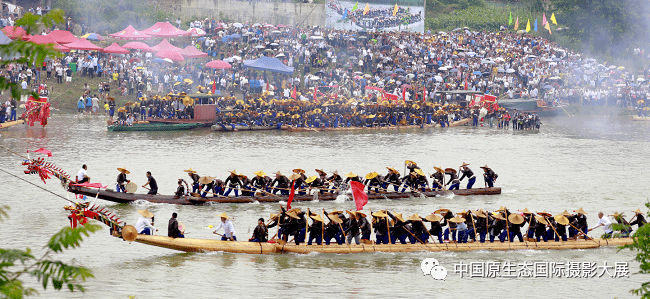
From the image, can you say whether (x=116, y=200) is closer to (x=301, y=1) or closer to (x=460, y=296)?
(x=460, y=296)

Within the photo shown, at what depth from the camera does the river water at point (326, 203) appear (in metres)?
14.3

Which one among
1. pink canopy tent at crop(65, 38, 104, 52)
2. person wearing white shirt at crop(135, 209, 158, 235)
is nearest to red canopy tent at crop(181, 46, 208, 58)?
pink canopy tent at crop(65, 38, 104, 52)

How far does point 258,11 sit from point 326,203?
117 ft

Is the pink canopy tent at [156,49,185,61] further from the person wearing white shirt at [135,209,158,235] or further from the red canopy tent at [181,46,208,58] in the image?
the person wearing white shirt at [135,209,158,235]

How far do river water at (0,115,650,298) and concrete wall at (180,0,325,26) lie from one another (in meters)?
16.5

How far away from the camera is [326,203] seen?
21.2 m

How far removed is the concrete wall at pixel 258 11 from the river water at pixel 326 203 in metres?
16.5

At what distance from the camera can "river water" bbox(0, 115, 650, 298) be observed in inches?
563

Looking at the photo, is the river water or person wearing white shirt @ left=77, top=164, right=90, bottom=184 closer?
the river water

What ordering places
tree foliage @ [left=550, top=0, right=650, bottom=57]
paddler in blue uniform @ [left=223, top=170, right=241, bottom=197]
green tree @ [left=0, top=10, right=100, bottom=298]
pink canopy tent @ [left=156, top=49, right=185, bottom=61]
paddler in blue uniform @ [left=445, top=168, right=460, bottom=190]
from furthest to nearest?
tree foliage @ [left=550, top=0, right=650, bottom=57] < pink canopy tent @ [left=156, top=49, right=185, bottom=61] < paddler in blue uniform @ [left=445, top=168, right=460, bottom=190] < paddler in blue uniform @ [left=223, top=170, right=241, bottom=197] < green tree @ [left=0, top=10, right=100, bottom=298]

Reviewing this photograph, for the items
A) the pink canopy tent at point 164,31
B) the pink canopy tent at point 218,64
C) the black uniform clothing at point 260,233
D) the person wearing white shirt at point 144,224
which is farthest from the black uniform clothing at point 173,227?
the pink canopy tent at point 164,31

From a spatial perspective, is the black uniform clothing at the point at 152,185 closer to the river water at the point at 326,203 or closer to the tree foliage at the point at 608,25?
the river water at the point at 326,203

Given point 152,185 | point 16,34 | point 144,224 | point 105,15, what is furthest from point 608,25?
point 16,34

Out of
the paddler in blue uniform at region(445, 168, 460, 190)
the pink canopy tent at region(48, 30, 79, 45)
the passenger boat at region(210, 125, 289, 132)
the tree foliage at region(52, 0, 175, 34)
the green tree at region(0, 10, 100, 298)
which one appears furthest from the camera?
the tree foliage at region(52, 0, 175, 34)
